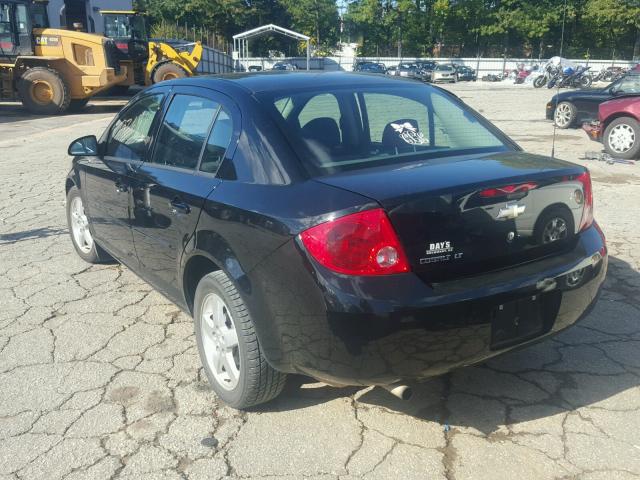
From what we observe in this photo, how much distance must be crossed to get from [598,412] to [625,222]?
390cm

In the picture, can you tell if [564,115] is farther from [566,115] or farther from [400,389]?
[400,389]

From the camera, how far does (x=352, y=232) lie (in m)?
2.42

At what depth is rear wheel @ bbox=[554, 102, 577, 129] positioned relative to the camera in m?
13.7

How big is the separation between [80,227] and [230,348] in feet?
9.40

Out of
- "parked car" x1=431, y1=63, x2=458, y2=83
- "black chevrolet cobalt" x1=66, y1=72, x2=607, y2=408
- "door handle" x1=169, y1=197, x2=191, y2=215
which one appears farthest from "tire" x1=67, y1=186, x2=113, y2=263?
"parked car" x1=431, y1=63, x2=458, y2=83

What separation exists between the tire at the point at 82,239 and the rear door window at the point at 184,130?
1677 millimetres

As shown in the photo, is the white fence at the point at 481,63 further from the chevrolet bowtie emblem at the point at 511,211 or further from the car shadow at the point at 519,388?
the chevrolet bowtie emblem at the point at 511,211

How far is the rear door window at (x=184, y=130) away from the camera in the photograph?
331 centimetres

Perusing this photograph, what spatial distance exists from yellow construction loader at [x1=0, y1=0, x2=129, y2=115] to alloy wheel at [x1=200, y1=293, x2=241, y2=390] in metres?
17.8

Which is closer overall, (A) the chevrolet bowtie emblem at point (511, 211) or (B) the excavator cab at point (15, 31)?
(A) the chevrolet bowtie emblem at point (511, 211)

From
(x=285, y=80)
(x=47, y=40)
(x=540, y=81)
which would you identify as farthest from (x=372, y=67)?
(x=285, y=80)

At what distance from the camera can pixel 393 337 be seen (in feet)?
7.93

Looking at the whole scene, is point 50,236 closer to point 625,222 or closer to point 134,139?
point 134,139

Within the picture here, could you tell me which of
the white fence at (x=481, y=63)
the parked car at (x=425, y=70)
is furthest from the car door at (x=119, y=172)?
the white fence at (x=481, y=63)
